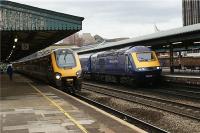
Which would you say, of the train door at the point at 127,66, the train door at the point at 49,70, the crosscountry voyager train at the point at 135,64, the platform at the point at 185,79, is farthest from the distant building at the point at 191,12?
the train door at the point at 49,70

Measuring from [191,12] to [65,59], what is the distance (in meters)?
154

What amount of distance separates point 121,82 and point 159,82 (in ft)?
9.84

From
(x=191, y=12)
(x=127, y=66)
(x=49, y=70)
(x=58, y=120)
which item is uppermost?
(x=191, y=12)

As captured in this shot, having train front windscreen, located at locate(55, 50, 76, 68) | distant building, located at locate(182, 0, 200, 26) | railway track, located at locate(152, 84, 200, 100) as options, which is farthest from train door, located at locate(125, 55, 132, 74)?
distant building, located at locate(182, 0, 200, 26)

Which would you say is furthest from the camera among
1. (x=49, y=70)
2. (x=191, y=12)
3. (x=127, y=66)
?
(x=191, y=12)

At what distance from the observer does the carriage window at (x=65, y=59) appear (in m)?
25.3

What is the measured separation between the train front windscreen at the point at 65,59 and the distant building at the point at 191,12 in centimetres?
14800

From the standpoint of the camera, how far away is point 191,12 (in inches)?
6796

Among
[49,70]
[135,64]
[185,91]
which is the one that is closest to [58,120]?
[185,91]

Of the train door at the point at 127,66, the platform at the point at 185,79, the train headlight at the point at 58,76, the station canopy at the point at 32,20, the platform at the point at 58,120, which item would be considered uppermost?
the station canopy at the point at 32,20

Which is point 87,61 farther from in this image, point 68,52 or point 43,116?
point 43,116

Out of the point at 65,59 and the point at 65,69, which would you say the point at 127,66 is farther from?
the point at 65,69

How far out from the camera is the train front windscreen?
2523cm

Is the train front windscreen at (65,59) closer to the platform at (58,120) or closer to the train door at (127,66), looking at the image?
the train door at (127,66)
